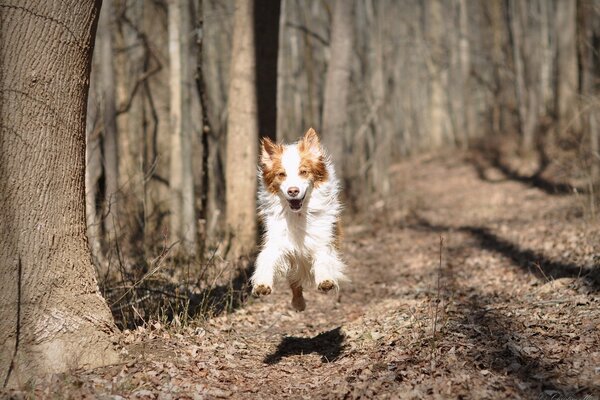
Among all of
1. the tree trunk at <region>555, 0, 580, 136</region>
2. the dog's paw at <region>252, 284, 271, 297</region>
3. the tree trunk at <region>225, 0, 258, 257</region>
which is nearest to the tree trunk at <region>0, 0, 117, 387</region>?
the dog's paw at <region>252, 284, 271, 297</region>

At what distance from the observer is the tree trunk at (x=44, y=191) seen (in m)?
4.36

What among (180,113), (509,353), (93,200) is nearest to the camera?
(509,353)

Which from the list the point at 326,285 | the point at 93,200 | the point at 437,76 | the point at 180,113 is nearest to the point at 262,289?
the point at 326,285

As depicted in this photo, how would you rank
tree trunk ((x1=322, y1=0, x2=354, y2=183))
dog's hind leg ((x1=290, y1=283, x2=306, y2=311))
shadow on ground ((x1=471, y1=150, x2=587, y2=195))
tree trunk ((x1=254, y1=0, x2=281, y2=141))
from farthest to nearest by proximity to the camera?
shadow on ground ((x1=471, y1=150, x2=587, y2=195)) → tree trunk ((x1=322, y1=0, x2=354, y2=183)) → tree trunk ((x1=254, y1=0, x2=281, y2=141)) → dog's hind leg ((x1=290, y1=283, x2=306, y2=311))

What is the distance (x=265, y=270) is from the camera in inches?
228

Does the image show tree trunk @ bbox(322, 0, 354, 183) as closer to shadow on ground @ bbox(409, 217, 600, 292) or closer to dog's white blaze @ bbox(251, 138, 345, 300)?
shadow on ground @ bbox(409, 217, 600, 292)

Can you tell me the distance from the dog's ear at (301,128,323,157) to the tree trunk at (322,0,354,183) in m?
6.04

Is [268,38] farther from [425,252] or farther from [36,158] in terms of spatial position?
[36,158]

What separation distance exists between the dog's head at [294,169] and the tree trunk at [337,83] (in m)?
6.07

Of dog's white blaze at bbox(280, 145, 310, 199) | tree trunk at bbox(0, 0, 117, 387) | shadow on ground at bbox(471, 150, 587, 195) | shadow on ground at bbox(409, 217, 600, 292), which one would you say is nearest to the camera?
tree trunk at bbox(0, 0, 117, 387)

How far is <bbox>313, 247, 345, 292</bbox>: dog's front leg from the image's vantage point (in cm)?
561

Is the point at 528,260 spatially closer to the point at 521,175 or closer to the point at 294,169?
the point at 294,169

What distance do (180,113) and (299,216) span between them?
5051 millimetres

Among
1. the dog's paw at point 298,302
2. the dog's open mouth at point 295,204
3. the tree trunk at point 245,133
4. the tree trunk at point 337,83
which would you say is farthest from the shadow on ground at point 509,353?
the tree trunk at point 337,83
